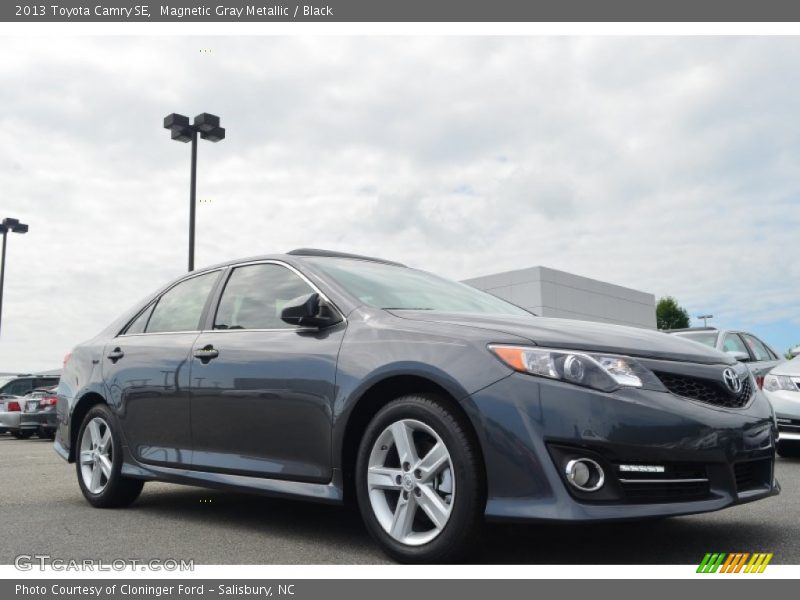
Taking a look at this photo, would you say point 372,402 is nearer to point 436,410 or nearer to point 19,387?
point 436,410

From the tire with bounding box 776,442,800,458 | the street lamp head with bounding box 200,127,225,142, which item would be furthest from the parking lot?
the street lamp head with bounding box 200,127,225,142

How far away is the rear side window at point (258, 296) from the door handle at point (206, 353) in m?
0.17

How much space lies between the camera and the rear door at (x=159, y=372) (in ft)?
17.4

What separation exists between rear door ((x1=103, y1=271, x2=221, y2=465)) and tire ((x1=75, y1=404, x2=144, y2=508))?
0.60 ft

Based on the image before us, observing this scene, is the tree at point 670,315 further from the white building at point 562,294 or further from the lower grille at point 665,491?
the lower grille at point 665,491

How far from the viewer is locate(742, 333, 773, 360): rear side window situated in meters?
12.3

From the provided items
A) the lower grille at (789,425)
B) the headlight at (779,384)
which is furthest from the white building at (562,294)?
the lower grille at (789,425)

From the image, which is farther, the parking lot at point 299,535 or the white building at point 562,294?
the white building at point 562,294

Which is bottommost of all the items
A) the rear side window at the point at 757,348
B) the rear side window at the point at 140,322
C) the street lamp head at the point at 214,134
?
the rear side window at the point at 757,348

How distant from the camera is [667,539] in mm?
4383

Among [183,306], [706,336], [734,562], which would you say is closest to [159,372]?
[183,306]
